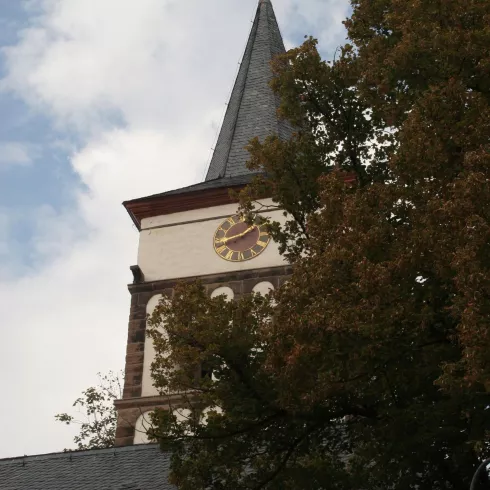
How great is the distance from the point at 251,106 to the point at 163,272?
5621mm

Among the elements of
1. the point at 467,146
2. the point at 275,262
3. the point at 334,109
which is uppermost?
the point at 275,262

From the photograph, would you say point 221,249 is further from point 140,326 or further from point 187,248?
point 140,326

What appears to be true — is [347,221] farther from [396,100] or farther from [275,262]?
[275,262]

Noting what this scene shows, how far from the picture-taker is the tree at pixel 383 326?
7895mm

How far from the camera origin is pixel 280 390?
834 cm

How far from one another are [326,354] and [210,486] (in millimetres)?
1836

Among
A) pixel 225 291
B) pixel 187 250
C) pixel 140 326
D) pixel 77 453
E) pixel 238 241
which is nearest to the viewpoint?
pixel 77 453

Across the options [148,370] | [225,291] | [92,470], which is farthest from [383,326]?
[225,291]

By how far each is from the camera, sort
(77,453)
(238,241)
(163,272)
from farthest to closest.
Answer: (163,272)
(238,241)
(77,453)

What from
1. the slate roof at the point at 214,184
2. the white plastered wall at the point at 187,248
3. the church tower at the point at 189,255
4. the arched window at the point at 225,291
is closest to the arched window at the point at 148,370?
the church tower at the point at 189,255

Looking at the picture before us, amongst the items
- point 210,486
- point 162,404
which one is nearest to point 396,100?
point 210,486

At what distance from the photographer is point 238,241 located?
59.9ft

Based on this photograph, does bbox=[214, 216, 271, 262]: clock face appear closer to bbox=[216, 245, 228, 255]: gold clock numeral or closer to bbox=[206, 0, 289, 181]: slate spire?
bbox=[216, 245, 228, 255]: gold clock numeral

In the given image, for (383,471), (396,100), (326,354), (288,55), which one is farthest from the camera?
(288,55)
